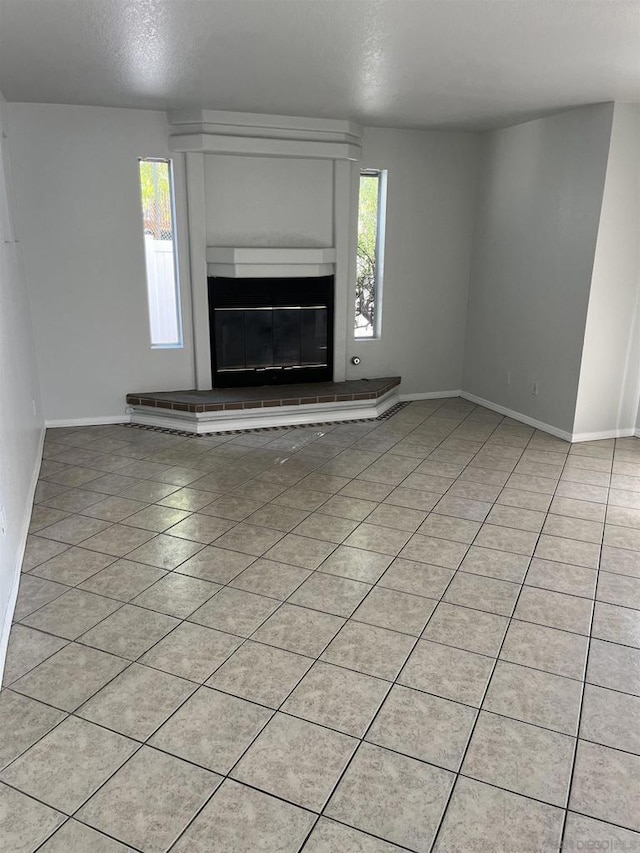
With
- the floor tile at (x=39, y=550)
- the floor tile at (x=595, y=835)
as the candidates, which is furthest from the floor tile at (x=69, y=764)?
the floor tile at (x=595, y=835)

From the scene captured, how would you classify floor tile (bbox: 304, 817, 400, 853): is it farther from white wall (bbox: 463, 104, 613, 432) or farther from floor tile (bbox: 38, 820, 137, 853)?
white wall (bbox: 463, 104, 613, 432)

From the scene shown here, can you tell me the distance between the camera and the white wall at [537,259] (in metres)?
4.61

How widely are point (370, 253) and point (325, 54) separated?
8.83 ft

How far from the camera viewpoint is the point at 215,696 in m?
2.17

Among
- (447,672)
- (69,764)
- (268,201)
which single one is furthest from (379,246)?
(69,764)

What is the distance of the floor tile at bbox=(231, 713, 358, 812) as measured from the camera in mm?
1805

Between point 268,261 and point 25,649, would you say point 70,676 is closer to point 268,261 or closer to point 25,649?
point 25,649

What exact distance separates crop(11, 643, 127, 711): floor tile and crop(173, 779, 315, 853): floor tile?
67 centimetres

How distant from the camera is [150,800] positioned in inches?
69.4

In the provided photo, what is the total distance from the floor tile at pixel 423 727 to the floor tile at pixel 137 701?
0.69m

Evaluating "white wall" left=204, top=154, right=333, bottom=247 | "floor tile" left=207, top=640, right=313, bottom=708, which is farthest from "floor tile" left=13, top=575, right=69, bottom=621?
"white wall" left=204, top=154, right=333, bottom=247

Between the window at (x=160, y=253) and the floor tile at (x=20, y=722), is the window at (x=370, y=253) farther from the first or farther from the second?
the floor tile at (x=20, y=722)

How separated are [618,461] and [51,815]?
419 centimetres

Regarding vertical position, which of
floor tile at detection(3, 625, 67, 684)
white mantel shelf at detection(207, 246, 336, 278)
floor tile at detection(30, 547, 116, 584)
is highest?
white mantel shelf at detection(207, 246, 336, 278)
